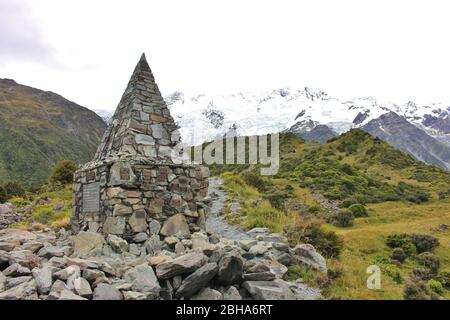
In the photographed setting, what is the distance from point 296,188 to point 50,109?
12196 centimetres

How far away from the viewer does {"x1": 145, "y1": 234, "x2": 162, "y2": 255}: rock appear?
7.62 meters

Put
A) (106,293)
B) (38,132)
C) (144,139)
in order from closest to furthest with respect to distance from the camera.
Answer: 1. (106,293)
2. (144,139)
3. (38,132)

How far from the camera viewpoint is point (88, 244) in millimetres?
7594

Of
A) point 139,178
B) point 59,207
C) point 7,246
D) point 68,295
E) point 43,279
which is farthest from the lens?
point 59,207

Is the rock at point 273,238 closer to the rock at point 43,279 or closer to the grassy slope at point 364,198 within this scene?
the grassy slope at point 364,198

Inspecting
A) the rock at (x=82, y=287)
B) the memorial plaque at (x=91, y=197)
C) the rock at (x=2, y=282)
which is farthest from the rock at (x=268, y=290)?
the memorial plaque at (x=91, y=197)

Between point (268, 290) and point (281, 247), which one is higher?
point (281, 247)

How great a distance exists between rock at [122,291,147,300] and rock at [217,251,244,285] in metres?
1.27

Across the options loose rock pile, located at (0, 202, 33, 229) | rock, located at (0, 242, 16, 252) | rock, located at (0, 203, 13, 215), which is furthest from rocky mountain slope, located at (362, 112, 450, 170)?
rock, located at (0, 242, 16, 252)

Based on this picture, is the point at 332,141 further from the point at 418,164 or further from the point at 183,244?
the point at 183,244

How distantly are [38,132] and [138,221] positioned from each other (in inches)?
3963

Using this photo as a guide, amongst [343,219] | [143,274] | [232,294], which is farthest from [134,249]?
[343,219]

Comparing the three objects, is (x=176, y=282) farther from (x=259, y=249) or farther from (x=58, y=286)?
(x=259, y=249)

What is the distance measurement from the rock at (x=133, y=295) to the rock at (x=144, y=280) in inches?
3.4
